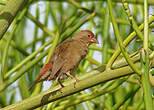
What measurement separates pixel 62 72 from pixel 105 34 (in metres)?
0.49

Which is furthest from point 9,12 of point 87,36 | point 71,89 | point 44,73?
point 87,36

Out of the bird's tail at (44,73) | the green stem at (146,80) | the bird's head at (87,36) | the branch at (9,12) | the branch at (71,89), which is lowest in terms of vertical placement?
the bird's head at (87,36)

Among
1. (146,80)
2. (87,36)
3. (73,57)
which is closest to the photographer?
(146,80)

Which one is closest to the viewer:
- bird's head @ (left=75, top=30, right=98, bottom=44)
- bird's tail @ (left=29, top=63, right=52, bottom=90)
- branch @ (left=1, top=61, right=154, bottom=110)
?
branch @ (left=1, top=61, right=154, bottom=110)

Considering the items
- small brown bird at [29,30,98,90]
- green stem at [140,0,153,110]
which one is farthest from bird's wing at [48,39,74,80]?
green stem at [140,0,153,110]

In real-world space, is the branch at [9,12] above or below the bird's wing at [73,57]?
above

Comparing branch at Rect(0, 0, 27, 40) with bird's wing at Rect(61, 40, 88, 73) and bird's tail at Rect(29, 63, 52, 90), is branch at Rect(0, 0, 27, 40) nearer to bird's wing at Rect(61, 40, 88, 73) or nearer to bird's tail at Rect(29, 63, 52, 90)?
bird's tail at Rect(29, 63, 52, 90)

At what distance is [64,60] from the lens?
112 inches

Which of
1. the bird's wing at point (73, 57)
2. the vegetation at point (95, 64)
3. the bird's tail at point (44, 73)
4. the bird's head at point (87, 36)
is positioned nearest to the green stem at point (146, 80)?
the vegetation at point (95, 64)

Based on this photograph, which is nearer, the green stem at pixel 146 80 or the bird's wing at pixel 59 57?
the green stem at pixel 146 80

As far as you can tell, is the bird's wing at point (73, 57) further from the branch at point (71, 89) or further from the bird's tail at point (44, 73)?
the branch at point (71, 89)

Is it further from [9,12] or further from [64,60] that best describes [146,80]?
[64,60]

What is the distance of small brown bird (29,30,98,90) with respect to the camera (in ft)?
8.77

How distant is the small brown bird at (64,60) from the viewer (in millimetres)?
2672
